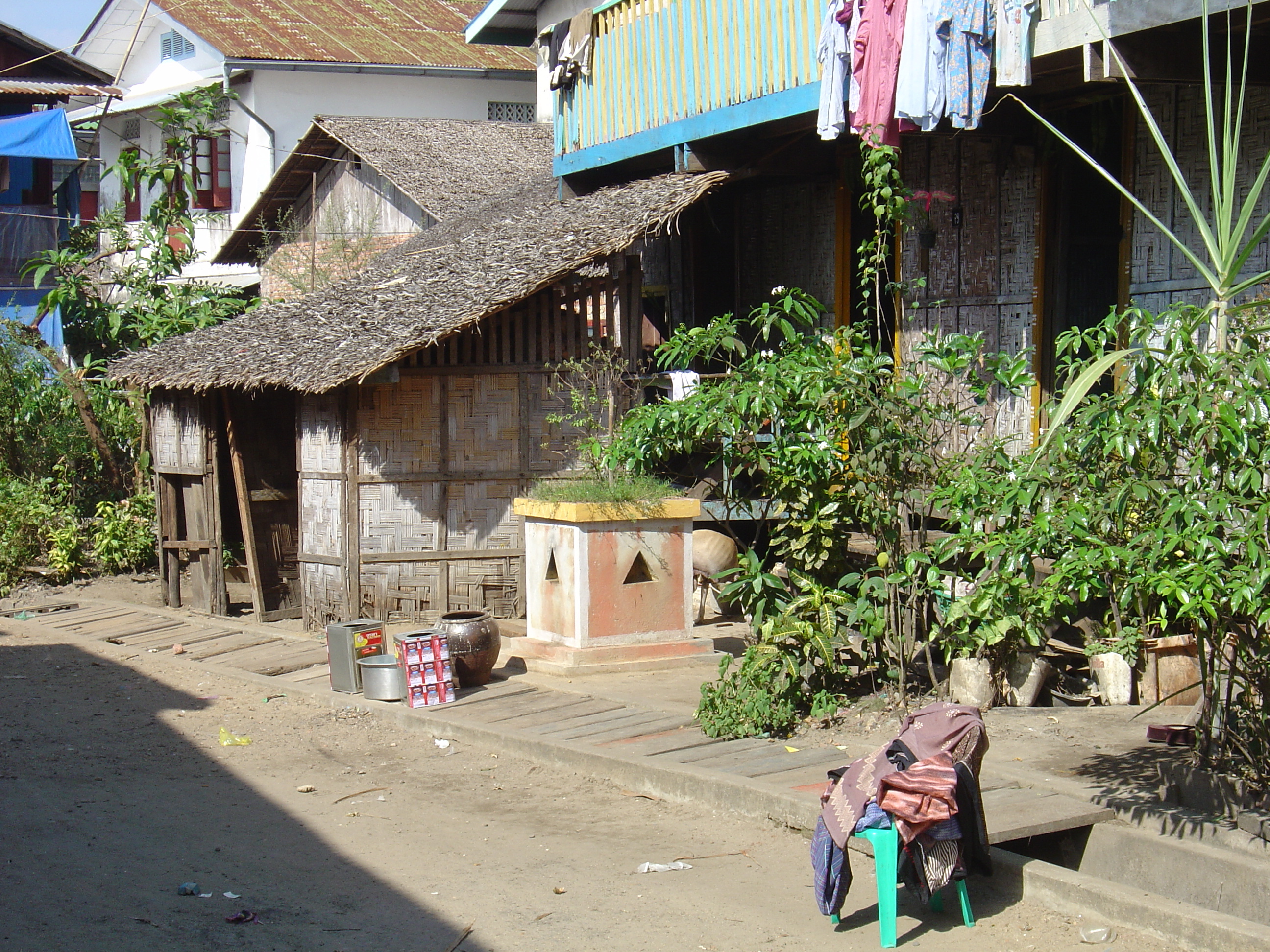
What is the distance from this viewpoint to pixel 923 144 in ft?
33.2

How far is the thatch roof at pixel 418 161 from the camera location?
16.4m

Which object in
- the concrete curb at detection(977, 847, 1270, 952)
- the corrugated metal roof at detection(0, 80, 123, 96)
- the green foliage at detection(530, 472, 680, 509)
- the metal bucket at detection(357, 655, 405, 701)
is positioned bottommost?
the concrete curb at detection(977, 847, 1270, 952)

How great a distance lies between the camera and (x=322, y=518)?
1141cm

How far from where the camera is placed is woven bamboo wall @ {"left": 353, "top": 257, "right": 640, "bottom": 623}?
11008 millimetres

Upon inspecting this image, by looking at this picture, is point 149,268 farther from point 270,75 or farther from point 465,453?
point 465,453

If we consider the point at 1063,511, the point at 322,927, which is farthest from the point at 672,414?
the point at 322,927

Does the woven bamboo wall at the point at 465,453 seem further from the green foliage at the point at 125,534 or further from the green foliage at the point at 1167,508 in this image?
the green foliage at the point at 1167,508

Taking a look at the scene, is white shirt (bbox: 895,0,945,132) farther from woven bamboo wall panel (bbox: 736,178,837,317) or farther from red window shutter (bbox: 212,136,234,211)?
red window shutter (bbox: 212,136,234,211)

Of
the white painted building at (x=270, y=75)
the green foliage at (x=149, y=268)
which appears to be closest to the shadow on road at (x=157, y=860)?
the green foliage at (x=149, y=268)

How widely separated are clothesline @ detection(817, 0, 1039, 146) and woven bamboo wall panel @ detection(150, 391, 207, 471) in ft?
22.0

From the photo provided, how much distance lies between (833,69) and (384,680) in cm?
507

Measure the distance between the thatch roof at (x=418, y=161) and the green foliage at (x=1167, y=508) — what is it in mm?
11323

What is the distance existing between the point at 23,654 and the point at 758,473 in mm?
6348

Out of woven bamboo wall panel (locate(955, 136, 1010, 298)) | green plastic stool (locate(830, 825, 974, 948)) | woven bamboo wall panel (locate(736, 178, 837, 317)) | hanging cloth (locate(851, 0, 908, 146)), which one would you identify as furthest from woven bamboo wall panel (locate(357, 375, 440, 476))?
green plastic stool (locate(830, 825, 974, 948))
